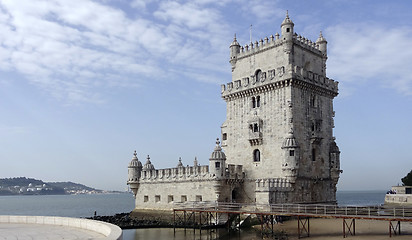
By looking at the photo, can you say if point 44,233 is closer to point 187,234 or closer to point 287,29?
point 187,234

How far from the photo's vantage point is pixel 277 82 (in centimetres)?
4241

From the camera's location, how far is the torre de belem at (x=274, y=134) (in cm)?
4141

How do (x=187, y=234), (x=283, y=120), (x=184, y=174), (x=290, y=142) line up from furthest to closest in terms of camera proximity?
1. (x=184, y=174)
2. (x=283, y=120)
3. (x=290, y=142)
4. (x=187, y=234)

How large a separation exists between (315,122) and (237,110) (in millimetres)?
8684

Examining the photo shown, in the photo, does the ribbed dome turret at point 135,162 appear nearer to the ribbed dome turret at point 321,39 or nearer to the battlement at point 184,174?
the battlement at point 184,174

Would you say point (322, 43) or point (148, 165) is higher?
point (322, 43)

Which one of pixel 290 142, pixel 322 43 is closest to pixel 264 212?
pixel 290 142

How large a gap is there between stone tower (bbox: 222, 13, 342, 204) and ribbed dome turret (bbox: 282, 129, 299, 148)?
0.32 ft

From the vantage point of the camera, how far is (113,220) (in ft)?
157

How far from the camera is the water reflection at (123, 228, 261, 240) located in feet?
119

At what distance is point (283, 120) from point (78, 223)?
83.9 feet

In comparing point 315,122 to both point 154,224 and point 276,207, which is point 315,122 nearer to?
point 276,207

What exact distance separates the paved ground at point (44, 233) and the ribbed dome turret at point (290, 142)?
2425 cm

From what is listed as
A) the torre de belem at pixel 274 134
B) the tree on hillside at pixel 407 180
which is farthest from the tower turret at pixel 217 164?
the tree on hillside at pixel 407 180
